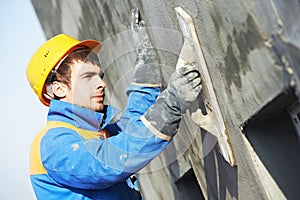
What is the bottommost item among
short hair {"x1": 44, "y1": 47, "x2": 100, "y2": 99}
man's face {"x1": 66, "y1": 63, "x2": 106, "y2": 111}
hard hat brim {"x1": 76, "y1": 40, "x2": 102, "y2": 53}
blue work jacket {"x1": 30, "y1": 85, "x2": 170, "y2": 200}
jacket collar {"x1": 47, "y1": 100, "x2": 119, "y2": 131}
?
blue work jacket {"x1": 30, "y1": 85, "x2": 170, "y2": 200}

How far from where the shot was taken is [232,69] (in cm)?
205

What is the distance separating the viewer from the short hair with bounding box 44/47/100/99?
8.62ft

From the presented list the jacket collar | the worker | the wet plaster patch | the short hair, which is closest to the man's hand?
the worker

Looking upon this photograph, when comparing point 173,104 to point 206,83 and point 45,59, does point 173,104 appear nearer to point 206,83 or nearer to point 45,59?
point 206,83

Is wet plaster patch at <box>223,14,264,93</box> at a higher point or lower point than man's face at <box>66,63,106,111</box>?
lower

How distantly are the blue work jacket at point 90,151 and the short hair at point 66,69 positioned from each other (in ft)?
0.40

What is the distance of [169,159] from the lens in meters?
3.63

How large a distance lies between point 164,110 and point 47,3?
396 centimetres

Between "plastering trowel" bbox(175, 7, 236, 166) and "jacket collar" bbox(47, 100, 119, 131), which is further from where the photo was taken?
"jacket collar" bbox(47, 100, 119, 131)

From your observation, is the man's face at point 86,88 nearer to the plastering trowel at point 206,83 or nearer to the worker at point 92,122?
the worker at point 92,122

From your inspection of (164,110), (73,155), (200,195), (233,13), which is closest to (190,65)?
(164,110)

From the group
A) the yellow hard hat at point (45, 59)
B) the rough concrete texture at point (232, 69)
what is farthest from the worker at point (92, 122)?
the rough concrete texture at point (232, 69)

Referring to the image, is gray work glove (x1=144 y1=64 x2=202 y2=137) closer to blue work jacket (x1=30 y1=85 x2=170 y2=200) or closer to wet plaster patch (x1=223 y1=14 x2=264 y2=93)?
blue work jacket (x1=30 y1=85 x2=170 y2=200)

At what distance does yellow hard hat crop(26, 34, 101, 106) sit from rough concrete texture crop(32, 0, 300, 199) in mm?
456
